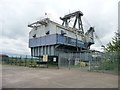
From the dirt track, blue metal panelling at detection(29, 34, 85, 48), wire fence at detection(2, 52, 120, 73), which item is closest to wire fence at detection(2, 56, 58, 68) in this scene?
wire fence at detection(2, 52, 120, 73)

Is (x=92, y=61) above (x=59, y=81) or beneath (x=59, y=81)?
above

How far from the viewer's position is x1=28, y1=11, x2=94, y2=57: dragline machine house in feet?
108

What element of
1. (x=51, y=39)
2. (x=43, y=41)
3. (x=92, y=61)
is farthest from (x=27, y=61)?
(x=92, y=61)

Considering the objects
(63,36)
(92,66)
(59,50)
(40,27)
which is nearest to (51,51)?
(59,50)

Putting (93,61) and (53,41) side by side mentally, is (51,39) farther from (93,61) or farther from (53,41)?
(93,61)

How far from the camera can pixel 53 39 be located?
32.6 meters

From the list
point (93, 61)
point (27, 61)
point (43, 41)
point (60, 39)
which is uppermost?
point (60, 39)

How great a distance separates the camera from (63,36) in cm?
3344

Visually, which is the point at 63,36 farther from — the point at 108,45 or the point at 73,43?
the point at 108,45

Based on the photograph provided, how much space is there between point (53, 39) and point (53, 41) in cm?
45

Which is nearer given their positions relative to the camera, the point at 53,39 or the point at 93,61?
the point at 93,61

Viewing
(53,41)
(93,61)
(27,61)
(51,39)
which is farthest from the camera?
(51,39)

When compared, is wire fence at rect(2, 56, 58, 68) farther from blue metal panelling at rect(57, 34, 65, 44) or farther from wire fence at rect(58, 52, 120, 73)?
wire fence at rect(58, 52, 120, 73)

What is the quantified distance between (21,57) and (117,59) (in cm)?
1905
